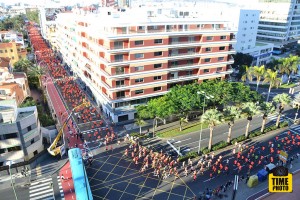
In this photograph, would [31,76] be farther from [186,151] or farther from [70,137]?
[186,151]

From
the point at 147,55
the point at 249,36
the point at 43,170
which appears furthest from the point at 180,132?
the point at 249,36

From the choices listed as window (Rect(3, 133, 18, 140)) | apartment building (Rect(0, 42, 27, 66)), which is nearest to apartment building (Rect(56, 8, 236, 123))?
window (Rect(3, 133, 18, 140))

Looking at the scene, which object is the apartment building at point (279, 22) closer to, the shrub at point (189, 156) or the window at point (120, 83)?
the window at point (120, 83)

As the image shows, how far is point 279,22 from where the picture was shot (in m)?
131

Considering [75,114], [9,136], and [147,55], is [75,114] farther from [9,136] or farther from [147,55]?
[147,55]

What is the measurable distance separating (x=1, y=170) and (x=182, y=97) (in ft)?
114

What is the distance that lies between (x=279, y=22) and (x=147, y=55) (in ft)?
350

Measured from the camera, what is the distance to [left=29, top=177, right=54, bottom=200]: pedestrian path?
36.2 metres

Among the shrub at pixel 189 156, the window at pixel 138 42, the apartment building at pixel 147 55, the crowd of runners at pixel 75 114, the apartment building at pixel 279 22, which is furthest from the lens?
the apartment building at pixel 279 22

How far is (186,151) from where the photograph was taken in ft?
151

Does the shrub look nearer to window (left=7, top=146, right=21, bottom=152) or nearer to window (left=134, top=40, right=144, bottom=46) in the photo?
window (left=134, top=40, right=144, bottom=46)

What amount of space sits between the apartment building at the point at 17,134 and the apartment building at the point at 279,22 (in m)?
119

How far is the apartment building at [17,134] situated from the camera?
39562 millimetres

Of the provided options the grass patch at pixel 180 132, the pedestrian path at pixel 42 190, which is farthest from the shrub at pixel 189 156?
the pedestrian path at pixel 42 190
